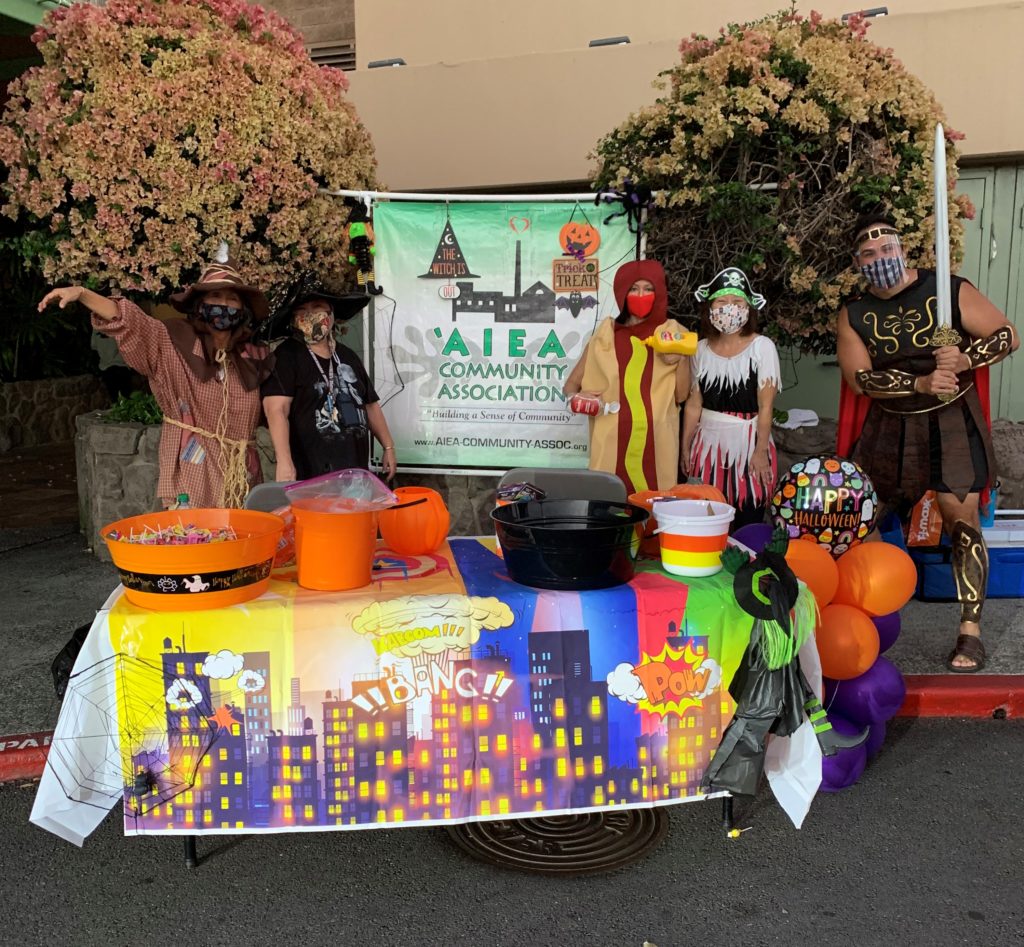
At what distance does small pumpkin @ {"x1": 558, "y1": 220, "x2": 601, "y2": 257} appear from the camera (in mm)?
5234

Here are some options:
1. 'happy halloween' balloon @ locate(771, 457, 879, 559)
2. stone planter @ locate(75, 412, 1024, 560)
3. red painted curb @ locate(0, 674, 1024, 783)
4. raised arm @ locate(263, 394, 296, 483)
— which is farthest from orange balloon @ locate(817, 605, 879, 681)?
stone planter @ locate(75, 412, 1024, 560)

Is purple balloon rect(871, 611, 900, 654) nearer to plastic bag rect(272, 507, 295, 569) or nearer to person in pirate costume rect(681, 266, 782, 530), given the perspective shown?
person in pirate costume rect(681, 266, 782, 530)

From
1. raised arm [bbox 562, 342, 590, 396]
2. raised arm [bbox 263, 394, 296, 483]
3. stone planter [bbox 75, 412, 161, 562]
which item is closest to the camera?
raised arm [bbox 263, 394, 296, 483]

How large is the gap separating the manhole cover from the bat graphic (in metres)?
2.96

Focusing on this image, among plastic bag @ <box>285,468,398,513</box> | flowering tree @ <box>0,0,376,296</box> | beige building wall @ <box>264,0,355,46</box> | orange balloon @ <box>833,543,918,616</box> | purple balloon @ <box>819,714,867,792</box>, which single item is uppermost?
beige building wall @ <box>264,0,355,46</box>

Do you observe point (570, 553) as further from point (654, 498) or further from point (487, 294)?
point (487, 294)

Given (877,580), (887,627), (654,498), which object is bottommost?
(887,627)

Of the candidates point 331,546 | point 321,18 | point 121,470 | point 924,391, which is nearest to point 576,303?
point 924,391

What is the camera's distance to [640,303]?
4570mm

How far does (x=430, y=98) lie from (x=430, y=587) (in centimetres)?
717

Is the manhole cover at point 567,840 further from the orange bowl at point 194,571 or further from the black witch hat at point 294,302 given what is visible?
the black witch hat at point 294,302

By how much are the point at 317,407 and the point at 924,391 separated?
2.85 m

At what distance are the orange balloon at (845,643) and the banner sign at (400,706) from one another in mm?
611

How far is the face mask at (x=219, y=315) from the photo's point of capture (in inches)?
161
